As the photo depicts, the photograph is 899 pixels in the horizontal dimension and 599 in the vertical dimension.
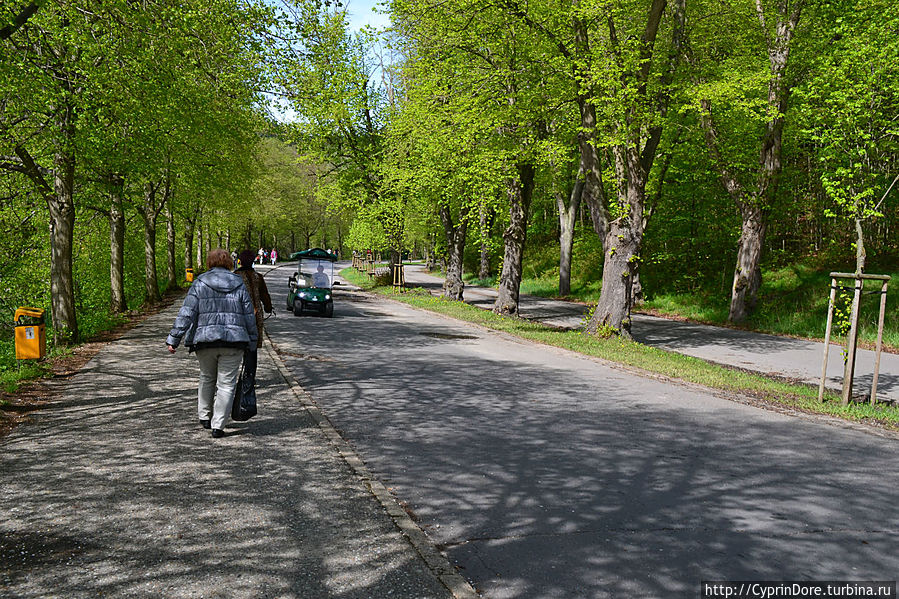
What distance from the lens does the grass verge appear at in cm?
886

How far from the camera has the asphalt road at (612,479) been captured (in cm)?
391

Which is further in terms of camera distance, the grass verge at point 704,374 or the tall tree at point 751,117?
the tall tree at point 751,117

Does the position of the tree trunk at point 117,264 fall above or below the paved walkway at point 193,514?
above

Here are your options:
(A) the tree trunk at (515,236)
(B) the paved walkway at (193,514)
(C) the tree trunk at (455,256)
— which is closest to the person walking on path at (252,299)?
(B) the paved walkway at (193,514)

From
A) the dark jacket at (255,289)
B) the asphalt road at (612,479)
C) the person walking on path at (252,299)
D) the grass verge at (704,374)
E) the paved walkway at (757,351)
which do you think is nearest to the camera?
the asphalt road at (612,479)

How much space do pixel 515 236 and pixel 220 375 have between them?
1538 centimetres

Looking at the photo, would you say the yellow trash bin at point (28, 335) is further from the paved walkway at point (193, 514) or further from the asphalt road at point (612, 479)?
the asphalt road at point (612, 479)

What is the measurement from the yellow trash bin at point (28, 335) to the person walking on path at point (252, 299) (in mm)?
4477

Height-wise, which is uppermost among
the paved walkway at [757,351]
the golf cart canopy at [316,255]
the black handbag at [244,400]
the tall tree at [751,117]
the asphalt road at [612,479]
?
the tall tree at [751,117]

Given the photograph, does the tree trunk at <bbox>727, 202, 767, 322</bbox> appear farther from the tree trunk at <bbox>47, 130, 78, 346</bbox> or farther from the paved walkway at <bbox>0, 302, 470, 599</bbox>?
the tree trunk at <bbox>47, 130, 78, 346</bbox>

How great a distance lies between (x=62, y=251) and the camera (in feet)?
42.4

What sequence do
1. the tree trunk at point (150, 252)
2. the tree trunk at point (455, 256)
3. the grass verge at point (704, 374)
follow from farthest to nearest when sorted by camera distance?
the tree trunk at point (455, 256), the tree trunk at point (150, 252), the grass verge at point (704, 374)

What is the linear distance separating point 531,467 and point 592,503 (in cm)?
97

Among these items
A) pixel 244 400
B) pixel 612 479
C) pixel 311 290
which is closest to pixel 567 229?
pixel 311 290
